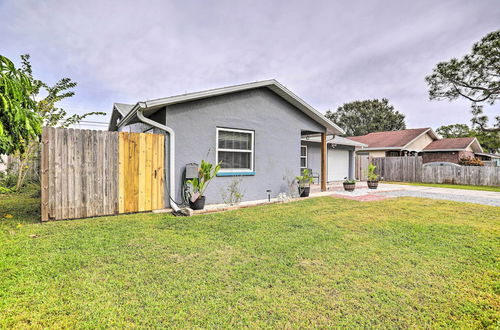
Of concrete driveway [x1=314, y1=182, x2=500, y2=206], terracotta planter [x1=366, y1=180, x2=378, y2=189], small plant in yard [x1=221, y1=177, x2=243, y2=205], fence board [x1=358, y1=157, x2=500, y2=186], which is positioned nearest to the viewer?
small plant in yard [x1=221, y1=177, x2=243, y2=205]

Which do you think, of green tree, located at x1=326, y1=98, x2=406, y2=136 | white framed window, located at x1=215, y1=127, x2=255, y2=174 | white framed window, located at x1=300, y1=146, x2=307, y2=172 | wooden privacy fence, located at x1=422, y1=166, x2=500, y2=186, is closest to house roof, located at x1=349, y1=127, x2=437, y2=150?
wooden privacy fence, located at x1=422, y1=166, x2=500, y2=186

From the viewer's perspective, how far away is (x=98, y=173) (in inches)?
225

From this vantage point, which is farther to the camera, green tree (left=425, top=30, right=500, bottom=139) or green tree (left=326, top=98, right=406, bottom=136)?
green tree (left=326, top=98, right=406, bottom=136)

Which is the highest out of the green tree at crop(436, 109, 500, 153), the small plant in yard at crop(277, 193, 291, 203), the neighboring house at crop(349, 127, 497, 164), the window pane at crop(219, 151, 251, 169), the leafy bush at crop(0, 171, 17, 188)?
the green tree at crop(436, 109, 500, 153)

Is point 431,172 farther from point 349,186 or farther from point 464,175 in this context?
point 349,186

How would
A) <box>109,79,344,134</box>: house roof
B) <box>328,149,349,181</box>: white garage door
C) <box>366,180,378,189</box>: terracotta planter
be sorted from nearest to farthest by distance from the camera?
<box>109,79,344,134</box>: house roof, <box>366,180,378,189</box>: terracotta planter, <box>328,149,349,181</box>: white garage door

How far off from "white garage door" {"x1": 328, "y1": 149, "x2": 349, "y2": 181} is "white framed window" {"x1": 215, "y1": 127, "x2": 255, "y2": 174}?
849 cm

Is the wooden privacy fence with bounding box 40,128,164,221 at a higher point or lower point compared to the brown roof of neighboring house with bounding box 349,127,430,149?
lower

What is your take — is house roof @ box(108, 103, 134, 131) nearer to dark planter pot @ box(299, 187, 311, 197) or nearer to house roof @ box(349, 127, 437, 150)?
dark planter pot @ box(299, 187, 311, 197)

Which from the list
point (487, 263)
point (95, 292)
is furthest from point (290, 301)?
point (487, 263)

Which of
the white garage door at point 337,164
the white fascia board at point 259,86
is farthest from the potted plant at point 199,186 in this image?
the white garage door at point 337,164

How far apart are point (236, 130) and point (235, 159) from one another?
95cm

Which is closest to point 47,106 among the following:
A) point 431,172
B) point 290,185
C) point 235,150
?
point 235,150

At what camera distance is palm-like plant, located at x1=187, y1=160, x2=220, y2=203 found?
21.8 ft
